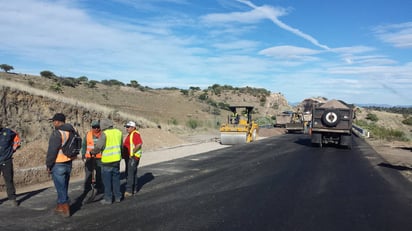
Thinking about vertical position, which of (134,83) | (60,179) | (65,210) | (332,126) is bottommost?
(65,210)

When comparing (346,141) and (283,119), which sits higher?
(283,119)

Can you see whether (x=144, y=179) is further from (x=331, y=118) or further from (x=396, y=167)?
(x=331, y=118)

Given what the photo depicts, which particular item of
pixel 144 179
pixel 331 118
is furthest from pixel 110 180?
pixel 331 118

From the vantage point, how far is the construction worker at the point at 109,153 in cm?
798

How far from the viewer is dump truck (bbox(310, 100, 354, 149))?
22078 mm

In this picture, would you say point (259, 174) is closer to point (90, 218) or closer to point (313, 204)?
point (313, 204)

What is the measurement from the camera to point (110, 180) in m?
8.20

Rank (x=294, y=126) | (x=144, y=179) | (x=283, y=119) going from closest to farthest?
(x=144, y=179)
(x=294, y=126)
(x=283, y=119)

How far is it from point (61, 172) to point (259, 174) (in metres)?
7.00

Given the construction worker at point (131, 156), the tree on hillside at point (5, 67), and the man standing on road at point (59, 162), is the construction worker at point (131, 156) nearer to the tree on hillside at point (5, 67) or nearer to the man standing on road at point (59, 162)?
the man standing on road at point (59, 162)

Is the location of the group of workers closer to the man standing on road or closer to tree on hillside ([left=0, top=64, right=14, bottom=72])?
the man standing on road

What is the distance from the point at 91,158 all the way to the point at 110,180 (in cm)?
84

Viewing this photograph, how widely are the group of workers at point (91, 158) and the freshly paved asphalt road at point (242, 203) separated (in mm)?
355

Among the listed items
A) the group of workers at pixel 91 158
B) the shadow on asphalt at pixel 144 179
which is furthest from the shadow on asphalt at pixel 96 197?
the group of workers at pixel 91 158
